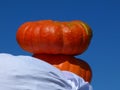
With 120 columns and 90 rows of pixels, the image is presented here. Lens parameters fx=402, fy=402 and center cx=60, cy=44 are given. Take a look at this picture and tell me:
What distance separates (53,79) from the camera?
1.15m

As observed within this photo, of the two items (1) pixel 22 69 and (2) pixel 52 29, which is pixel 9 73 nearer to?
(1) pixel 22 69

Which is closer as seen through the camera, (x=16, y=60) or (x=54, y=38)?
(x=16, y=60)

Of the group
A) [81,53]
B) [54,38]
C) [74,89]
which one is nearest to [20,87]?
[74,89]

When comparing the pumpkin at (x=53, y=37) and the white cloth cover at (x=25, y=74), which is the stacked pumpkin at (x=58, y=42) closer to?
the pumpkin at (x=53, y=37)

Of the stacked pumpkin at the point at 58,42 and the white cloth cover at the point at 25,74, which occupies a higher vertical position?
the stacked pumpkin at the point at 58,42

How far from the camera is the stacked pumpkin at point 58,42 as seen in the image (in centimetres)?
493

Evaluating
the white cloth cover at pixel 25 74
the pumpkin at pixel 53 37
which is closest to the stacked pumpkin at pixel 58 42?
the pumpkin at pixel 53 37

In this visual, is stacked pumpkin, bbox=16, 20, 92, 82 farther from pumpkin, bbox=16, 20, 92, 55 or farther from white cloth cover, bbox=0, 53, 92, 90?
white cloth cover, bbox=0, 53, 92, 90

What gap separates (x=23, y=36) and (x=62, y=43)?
20.2 inches

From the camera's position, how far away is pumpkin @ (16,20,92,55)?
4.92m

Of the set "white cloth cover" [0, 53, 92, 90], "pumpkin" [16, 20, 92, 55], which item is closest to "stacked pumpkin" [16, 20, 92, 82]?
"pumpkin" [16, 20, 92, 55]

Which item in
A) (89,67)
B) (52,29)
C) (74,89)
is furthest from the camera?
(89,67)

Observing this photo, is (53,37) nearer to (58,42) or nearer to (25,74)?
(58,42)

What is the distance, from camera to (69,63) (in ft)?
16.3
